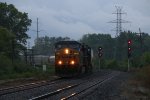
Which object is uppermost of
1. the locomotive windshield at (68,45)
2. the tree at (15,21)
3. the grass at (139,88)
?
the tree at (15,21)

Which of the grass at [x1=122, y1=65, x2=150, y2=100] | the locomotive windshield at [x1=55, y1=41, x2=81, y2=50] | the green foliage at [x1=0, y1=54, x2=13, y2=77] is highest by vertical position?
the locomotive windshield at [x1=55, y1=41, x2=81, y2=50]

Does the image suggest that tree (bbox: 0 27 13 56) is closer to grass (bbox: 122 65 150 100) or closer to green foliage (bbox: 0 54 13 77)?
green foliage (bbox: 0 54 13 77)

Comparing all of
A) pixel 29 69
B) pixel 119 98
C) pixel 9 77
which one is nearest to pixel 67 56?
pixel 9 77

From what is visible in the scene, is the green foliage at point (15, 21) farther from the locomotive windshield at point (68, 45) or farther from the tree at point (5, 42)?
the locomotive windshield at point (68, 45)

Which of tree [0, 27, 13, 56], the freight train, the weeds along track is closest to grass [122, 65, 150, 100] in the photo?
the weeds along track

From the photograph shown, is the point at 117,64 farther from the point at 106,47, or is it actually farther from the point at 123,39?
the point at 106,47

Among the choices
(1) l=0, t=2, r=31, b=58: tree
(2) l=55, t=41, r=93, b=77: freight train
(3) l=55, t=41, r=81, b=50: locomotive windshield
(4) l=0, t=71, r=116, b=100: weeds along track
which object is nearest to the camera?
(4) l=0, t=71, r=116, b=100: weeds along track

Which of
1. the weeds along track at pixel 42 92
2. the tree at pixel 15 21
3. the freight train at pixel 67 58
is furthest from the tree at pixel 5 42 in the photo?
the weeds along track at pixel 42 92

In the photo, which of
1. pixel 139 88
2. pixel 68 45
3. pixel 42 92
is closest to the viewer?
pixel 42 92

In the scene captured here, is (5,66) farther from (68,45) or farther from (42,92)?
(42,92)

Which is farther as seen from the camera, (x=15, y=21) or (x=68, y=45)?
(x=15, y=21)

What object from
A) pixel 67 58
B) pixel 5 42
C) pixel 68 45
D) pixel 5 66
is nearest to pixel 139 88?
pixel 67 58

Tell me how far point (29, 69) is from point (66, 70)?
1344 cm

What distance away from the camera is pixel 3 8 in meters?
94.5
